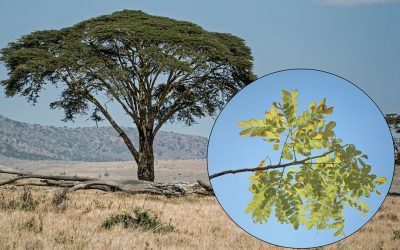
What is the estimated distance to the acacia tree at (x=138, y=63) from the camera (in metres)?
27.2

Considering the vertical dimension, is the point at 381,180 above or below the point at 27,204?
above

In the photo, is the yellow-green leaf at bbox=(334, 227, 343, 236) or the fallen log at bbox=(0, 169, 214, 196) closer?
the yellow-green leaf at bbox=(334, 227, 343, 236)

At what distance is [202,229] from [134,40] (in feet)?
60.5

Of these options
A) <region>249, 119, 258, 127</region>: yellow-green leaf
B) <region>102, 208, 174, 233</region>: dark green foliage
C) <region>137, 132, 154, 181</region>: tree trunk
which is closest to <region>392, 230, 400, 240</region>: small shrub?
<region>102, 208, 174, 233</region>: dark green foliage

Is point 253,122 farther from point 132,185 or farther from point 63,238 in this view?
point 132,185

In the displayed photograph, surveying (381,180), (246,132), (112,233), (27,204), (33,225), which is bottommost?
(112,233)

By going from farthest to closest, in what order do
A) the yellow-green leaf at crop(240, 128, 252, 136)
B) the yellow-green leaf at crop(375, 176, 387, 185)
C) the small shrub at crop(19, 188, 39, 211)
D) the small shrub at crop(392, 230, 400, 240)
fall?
the small shrub at crop(19, 188, 39, 211), the small shrub at crop(392, 230, 400, 240), the yellow-green leaf at crop(375, 176, 387, 185), the yellow-green leaf at crop(240, 128, 252, 136)

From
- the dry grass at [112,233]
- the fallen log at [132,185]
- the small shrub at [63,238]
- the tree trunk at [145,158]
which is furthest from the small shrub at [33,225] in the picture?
the tree trunk at [145,158]

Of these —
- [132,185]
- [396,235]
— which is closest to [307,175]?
[396,235]

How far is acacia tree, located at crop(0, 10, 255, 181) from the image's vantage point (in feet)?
89.4

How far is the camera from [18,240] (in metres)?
7.95

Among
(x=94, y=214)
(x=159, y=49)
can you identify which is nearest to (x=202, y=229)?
(x=94, y=214)

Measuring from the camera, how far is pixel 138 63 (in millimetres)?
28516

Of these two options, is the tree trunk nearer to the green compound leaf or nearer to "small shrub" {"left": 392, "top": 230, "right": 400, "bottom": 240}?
"small shrub" {"left": 392, "top": 230, "right": 400, "bottom": 240}
